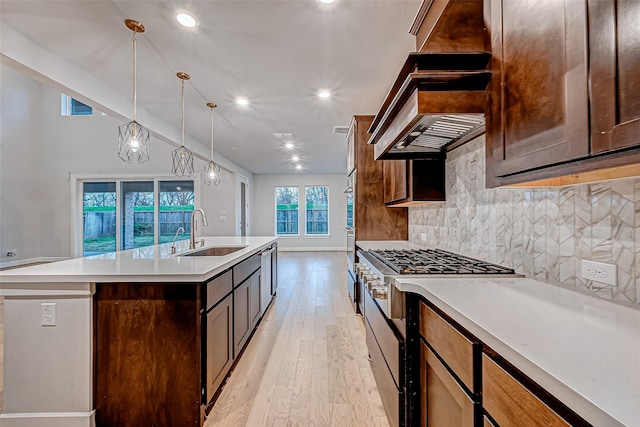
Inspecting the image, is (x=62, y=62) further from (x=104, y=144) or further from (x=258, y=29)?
(x=104, y=144)

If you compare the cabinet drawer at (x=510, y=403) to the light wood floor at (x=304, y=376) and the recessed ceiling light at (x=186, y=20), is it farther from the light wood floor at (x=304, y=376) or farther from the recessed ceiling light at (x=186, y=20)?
the recessed ceiling light at (x=186, y=20)

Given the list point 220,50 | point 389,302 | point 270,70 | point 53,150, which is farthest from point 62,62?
point 53,150

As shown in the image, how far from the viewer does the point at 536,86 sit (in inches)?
38.7

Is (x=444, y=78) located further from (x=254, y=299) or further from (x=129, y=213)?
(x=129, y=213)

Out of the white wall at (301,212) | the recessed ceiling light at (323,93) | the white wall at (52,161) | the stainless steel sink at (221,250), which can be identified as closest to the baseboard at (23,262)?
the white wall at (52,161)

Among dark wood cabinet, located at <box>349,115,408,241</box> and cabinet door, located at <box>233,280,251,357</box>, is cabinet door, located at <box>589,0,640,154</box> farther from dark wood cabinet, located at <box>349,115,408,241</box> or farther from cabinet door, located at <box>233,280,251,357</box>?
dark wood cabinet, located at <box>349,115,408,241</box>

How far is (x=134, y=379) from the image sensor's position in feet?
5.77

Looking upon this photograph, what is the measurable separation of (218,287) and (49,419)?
1.14m

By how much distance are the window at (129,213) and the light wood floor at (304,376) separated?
5028 mm

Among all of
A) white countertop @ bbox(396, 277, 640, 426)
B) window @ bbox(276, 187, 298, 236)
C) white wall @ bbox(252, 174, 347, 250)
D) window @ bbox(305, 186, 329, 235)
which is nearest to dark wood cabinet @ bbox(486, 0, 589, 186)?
white countertop @ bbox(396, 277, 640, 426)

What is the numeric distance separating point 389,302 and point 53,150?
31.6ft

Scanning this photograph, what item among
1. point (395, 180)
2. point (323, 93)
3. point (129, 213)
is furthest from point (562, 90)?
point (129, 213)

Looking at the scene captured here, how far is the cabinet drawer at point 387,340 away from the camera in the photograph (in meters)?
1.46

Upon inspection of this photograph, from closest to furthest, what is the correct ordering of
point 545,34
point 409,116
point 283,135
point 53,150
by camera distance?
point 545,34
point 409,116
point 283,135
point 53,150
